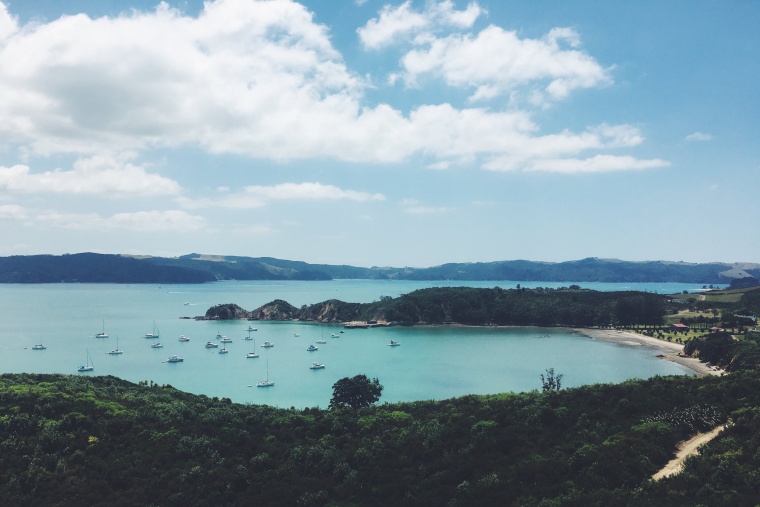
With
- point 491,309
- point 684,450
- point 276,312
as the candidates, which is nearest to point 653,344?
point 491,309

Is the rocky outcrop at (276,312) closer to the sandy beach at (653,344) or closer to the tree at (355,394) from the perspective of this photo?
the sandy beach at (653,344)

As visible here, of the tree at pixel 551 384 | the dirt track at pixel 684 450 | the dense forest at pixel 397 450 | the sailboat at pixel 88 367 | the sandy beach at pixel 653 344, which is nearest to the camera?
the dense forest at pixel 397 450

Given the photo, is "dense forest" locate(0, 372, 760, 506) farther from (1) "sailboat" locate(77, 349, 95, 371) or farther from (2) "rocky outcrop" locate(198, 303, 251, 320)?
(2) "rocky outcrop" locate(198, 303, 251, 320)

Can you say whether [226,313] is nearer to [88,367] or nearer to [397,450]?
[88,367]

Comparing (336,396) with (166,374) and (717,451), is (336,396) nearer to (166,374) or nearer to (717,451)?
(717,451)

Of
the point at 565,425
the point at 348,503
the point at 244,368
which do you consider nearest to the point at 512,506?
the point at 348,503

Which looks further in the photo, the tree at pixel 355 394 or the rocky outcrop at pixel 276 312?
Answer: the rocky outcrop at pixel 276 312

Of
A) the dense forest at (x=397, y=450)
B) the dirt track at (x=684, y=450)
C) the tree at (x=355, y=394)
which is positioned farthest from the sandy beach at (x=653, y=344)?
the dirt track at (x=684, y=450)
